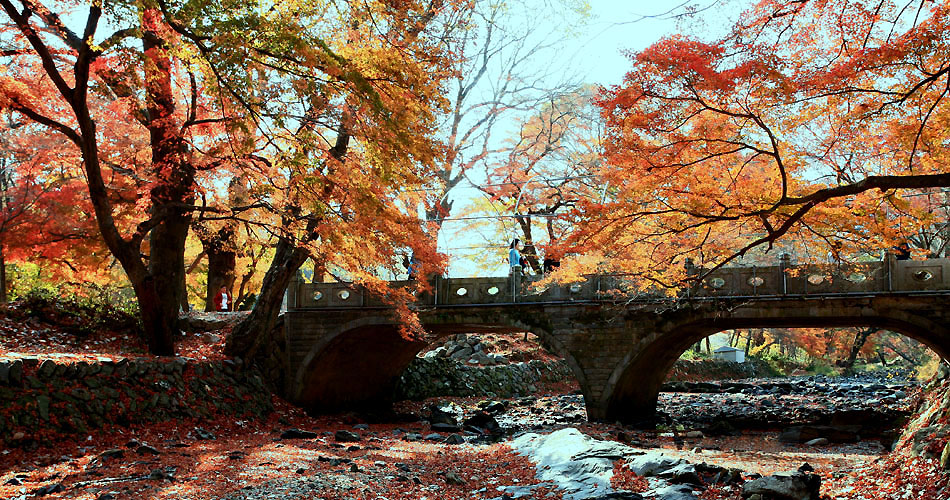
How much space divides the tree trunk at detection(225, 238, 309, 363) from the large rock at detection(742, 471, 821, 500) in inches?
426

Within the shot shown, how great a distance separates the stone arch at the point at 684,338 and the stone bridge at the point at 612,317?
0.10ft

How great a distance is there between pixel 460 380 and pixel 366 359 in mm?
5090

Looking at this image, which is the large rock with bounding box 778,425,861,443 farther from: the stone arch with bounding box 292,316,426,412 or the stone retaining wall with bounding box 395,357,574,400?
the stone retaining wall with bounding box 395,357,574,400

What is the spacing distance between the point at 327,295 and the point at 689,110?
12.7 metres

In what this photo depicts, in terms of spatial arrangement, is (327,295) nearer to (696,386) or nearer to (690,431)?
(690,431)

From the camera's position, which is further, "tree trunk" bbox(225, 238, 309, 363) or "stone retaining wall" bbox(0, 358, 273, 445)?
"tree trunk" bbox(225, 238, 309, 363)

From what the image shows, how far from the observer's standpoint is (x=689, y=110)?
768 centimetres

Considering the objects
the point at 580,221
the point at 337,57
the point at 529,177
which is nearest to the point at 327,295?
the point at 529,177

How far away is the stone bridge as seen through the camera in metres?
14.5

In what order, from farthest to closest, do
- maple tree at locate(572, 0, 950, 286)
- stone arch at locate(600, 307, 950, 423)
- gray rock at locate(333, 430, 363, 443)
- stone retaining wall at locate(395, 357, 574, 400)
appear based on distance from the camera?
stone retaining wall at locate(395, 357, 574, 400) < stone arch at locate(600, 307, 950, 423) < gray rock at locate(333, 430, 363, 443) < maple tree at locate(572, 0, 950, 286)

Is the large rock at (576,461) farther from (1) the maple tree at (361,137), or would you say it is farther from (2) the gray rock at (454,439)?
(1) the maple tree at (361,137)

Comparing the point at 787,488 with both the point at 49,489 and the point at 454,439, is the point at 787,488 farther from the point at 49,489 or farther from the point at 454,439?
the point at 454,439

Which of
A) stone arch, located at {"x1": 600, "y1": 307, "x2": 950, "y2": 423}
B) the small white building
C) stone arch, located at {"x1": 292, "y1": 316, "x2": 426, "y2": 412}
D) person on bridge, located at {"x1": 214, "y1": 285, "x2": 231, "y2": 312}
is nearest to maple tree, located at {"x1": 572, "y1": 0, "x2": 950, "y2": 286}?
stone arch, located at {"x1": 600, "y1": 307, "x2": 950, "y2": 423}

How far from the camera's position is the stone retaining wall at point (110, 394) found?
9.65m
